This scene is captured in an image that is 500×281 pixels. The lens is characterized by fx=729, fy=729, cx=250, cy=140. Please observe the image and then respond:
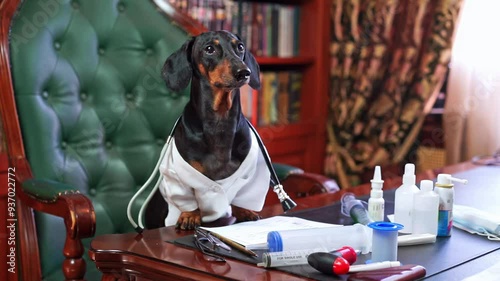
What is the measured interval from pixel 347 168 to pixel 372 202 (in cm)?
186

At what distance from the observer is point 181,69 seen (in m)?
1.52

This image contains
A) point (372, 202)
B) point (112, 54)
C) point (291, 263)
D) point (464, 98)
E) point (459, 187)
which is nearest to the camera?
point (291, 263)

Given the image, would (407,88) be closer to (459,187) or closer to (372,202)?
(459,187)

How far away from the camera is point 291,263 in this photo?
124 cm

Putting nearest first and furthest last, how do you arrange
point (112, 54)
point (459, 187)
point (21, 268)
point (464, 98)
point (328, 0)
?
1. point (21, 268)
2. point (459, 187)
3. point (112, 54)
4. point (464, 98)
5. point (328, 0)

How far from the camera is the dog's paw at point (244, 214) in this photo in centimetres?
157

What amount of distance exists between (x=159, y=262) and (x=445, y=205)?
0.59 metres

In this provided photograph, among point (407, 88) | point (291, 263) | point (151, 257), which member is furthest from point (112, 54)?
point (407, 88)

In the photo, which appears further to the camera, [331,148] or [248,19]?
[331,148]

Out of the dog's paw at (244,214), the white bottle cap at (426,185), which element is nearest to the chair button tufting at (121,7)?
the dog's paw at (244,214)

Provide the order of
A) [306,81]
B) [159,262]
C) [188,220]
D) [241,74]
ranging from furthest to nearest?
[306,81], [188,220], [241,74], [159,262]

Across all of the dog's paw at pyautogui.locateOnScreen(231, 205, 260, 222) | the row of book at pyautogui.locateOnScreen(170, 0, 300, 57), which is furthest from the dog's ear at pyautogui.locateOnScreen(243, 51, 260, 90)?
the row of book at pyautogui.locateOnScreen(170, 0, 300, 57)

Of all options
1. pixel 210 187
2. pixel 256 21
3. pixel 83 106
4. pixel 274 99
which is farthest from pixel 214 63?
pixel 274 99

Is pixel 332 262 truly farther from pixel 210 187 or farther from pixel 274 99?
pixel 274 99
